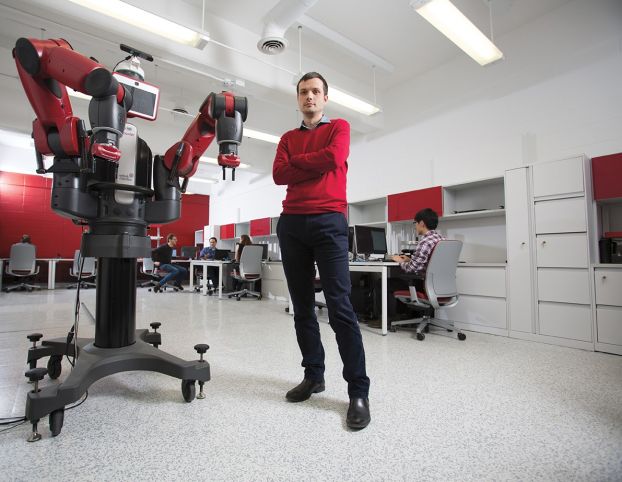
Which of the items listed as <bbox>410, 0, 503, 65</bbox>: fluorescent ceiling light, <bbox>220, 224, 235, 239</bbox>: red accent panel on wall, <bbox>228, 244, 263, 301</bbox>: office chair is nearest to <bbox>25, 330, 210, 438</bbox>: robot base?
<bbox>410, 0, 503, 65</bbox>: fluorescent ceiling light

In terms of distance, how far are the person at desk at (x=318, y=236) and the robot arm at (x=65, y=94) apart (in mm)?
636

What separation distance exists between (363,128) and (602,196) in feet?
11.1

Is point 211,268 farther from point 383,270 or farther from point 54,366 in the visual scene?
point 54,366

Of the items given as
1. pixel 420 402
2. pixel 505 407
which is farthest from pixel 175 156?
pixel 505 407

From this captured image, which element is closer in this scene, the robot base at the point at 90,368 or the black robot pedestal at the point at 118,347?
the robot base at the point at 90,368

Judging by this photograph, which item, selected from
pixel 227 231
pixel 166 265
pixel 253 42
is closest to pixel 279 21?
pixel 253 42

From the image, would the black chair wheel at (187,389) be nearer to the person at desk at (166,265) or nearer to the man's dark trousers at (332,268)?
the man's dark trousers at (332,268)

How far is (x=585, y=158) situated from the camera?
8.79 ft

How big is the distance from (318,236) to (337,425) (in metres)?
0.72

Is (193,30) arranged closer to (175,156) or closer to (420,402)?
(175,156)

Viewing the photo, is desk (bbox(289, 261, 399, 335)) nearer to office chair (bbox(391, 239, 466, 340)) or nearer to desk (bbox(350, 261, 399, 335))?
desk (bbox(350, 261, 399, 335))

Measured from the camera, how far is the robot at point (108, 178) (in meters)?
1.12

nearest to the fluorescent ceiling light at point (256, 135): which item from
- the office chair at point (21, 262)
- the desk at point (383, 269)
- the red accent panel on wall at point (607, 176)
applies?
the desk at point (383, 269)

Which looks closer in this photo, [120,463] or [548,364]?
[120,463]
